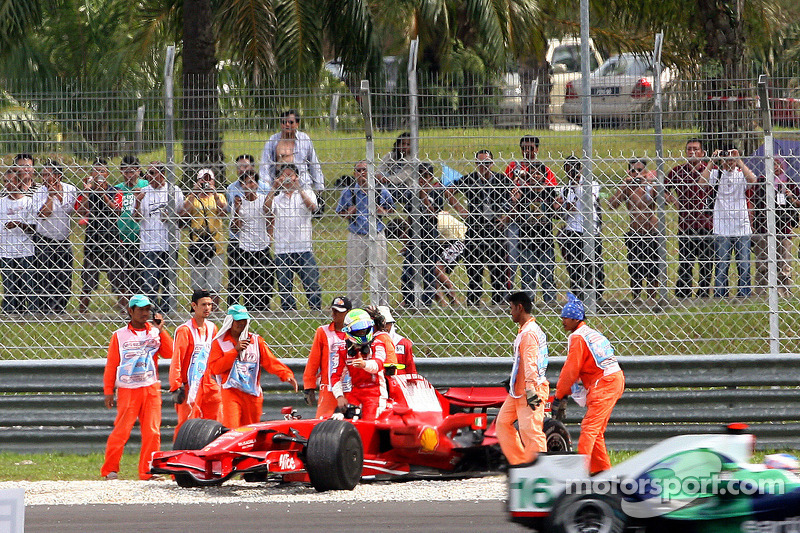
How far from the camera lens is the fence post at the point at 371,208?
10820mm

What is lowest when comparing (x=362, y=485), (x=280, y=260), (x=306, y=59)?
(x=362, y=485)

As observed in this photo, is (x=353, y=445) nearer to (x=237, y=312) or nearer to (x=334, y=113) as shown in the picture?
(x=237, y=312)

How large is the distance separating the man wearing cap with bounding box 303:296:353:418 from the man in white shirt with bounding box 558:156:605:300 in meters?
2.04

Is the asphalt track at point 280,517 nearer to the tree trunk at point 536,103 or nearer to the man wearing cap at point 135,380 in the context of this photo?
the man wearing cap at point 135,380

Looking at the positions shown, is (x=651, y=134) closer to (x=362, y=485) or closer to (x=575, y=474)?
(x=362, y=485)

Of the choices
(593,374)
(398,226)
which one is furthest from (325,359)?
(593,374)

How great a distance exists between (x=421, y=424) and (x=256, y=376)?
5.77 feet

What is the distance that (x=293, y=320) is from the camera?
11.0 m

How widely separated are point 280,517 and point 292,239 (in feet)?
11.2

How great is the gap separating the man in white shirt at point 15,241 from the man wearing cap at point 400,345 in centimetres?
340

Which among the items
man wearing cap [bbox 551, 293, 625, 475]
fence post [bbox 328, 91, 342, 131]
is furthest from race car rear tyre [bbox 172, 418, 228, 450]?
fence post [bbox 328, 91, 342, 131]

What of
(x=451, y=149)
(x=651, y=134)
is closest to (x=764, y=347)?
(x=651, y=134)

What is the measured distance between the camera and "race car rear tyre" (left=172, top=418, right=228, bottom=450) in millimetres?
9422

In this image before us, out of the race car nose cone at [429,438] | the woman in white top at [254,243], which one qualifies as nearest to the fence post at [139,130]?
the woman in white top at [254,243]
